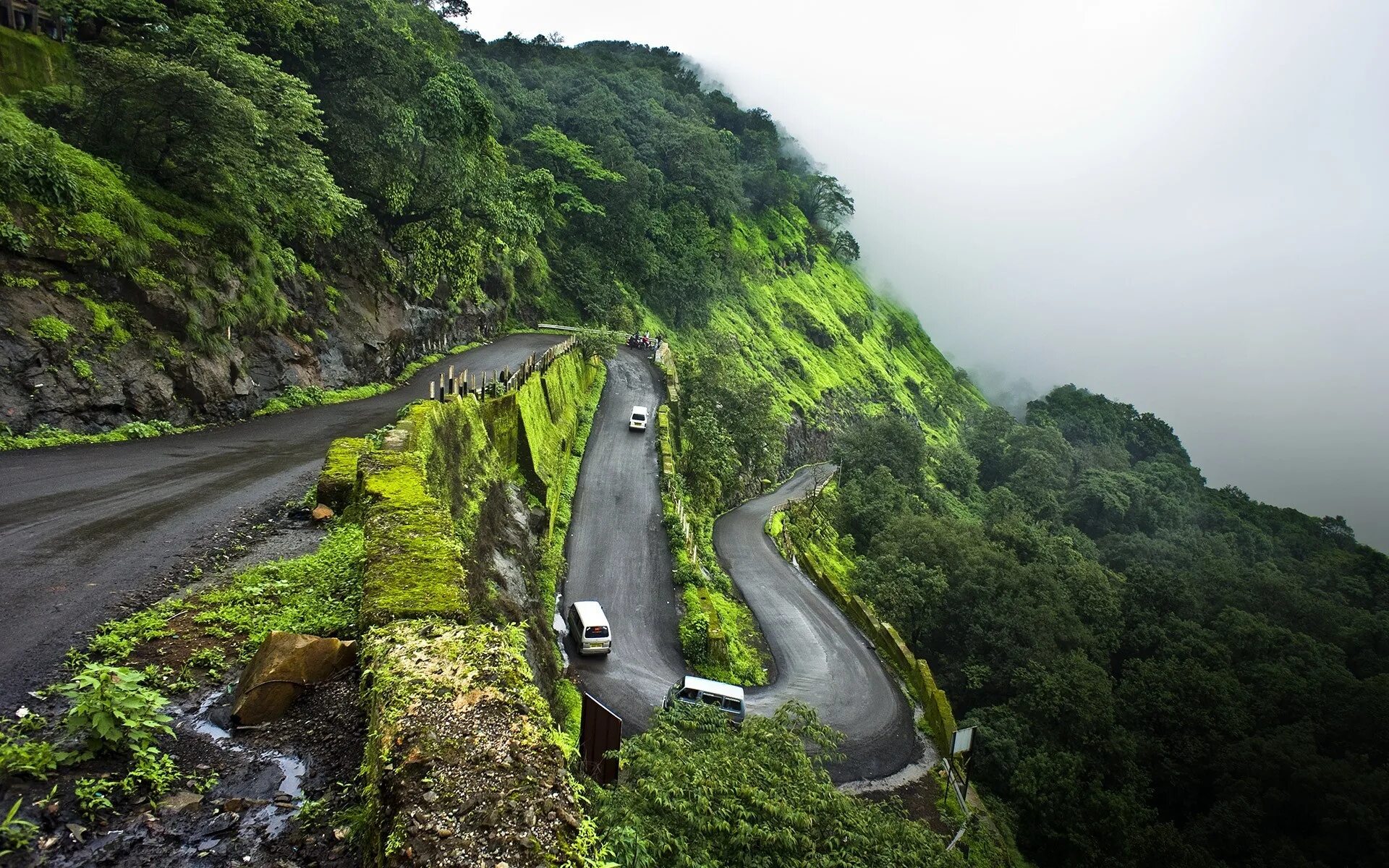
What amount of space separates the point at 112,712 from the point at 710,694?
42.4 ft

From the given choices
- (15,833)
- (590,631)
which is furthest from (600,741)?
(590,631)

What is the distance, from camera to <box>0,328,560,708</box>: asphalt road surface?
21.6 ft

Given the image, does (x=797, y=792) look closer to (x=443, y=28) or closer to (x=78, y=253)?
(x=78, y=253)

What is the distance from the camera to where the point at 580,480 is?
27516 mm

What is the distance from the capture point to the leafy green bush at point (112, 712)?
16.1 feet

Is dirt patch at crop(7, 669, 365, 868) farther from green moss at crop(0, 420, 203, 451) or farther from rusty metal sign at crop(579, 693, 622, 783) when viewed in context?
green moss at crop(0, 420, 203, 451)

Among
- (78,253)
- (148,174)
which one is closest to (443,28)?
(148,174)


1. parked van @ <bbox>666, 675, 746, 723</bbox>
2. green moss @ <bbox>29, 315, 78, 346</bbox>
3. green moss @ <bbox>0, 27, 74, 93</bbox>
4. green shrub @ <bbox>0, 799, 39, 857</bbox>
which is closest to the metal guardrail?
green moss @ <bbox>0, 27, 74, 93</bbox>

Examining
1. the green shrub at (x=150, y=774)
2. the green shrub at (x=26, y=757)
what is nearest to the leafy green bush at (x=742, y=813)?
the green shrub at (x=150, y=774)

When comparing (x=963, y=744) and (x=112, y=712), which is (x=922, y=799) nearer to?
(x=963, y=744)

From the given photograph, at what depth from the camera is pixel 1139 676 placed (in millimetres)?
27703

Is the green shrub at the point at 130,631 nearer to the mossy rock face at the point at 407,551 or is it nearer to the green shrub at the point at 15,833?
the mossy rock face at the point at 407,551

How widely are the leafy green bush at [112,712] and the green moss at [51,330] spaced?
1017cm

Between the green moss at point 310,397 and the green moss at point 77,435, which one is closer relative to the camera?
the green moss at point 77,435
